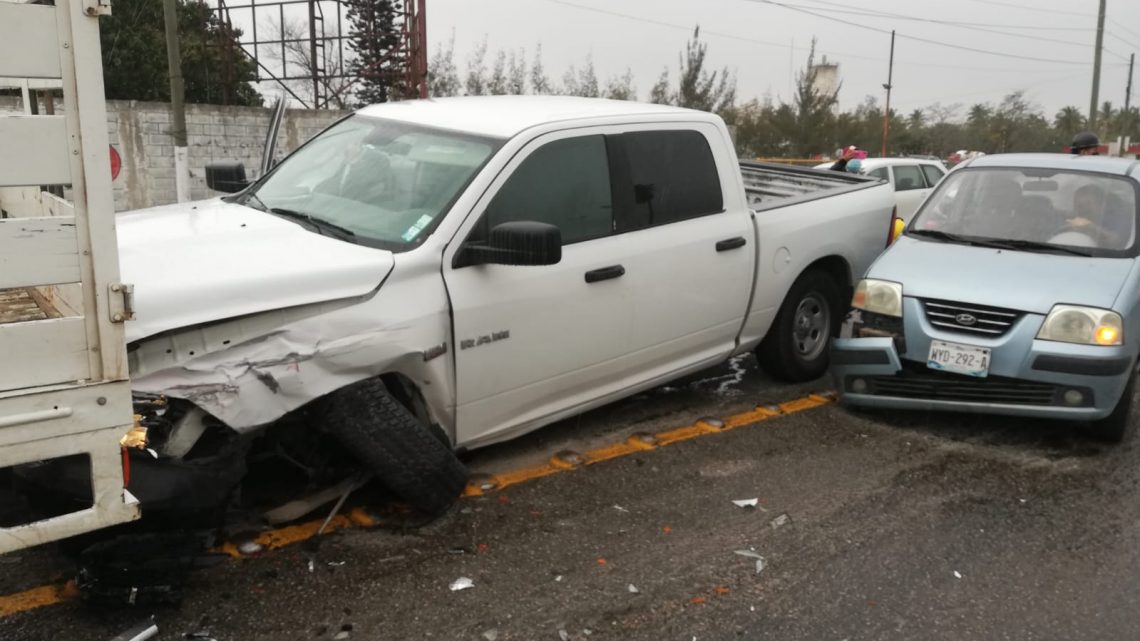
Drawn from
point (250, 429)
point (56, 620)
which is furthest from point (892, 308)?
point (56, 620)

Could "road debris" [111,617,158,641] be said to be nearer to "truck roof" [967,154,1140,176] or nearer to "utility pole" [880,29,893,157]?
"truck roof" [967,154,1140,176]

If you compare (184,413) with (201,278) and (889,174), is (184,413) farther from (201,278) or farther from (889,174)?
(889,174)

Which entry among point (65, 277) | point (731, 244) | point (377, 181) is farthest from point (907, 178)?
point (65, 277)

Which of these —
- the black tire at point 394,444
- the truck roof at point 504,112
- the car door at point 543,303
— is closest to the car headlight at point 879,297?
the truck roof at point 504,112

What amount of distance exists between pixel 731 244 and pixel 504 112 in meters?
1.49

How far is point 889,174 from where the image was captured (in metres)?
13.3

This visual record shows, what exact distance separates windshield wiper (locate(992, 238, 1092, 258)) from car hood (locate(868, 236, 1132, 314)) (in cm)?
→ 6

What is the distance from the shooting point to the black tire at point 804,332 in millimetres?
5848

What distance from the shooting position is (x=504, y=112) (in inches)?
181

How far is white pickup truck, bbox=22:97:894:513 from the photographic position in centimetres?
319

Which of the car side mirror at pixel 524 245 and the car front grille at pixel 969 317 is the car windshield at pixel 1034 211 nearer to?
the car front grille at pixel 969 317

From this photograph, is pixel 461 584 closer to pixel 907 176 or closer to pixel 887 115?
pixel 907 176

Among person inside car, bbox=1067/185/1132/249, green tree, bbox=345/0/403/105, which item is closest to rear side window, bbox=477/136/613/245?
person inside car, bbox=1067/185/1132/249

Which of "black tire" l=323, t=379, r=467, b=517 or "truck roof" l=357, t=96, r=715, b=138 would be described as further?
"truck roof" l=357, t=96, r=715, b=138
